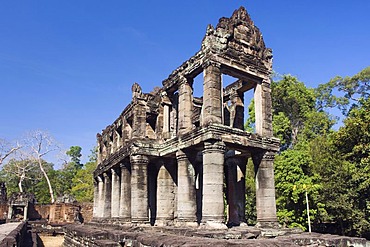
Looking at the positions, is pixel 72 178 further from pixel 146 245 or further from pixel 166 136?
pixel 146 245

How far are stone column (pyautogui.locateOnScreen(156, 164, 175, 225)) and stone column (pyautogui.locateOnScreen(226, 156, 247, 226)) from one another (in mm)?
2425

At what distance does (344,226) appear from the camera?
2236 cm

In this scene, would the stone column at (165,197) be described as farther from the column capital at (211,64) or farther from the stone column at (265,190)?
the column capital at (211,64)

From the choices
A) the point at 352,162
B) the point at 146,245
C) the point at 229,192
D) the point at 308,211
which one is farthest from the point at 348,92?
the point at 146,245

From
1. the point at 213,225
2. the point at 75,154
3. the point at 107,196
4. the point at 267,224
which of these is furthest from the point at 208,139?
the point at 75,154

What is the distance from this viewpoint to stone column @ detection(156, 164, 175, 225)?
14547 millimetres

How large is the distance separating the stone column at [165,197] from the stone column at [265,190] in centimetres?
397

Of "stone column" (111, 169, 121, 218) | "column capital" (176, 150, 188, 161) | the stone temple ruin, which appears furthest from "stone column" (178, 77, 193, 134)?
"stone column" (111, 169, 121, 218)

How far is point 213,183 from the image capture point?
10609 millimetres

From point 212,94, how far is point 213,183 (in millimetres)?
2832

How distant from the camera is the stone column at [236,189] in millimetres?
14242

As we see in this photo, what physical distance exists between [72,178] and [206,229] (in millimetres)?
48047

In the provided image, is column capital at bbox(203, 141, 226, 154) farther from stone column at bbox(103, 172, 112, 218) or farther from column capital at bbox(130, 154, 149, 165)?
stone column at bbox(103, 172, 112, 218)

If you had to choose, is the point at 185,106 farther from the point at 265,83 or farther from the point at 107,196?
the point at 107,196
